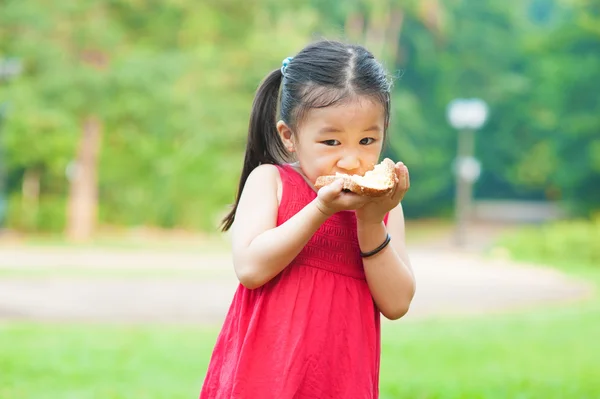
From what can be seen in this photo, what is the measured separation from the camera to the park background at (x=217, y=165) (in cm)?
639

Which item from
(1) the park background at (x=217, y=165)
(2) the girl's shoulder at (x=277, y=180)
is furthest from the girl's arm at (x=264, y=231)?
(1) the park background at (x=217, y=165)

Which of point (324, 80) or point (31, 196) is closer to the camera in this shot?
point (324, 80)

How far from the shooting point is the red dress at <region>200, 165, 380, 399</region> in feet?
6.31

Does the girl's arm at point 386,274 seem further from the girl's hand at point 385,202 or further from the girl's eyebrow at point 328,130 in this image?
the girl's eyebrow at point 328,130

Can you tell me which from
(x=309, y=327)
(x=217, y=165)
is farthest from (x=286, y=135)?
(x=217, y=165)

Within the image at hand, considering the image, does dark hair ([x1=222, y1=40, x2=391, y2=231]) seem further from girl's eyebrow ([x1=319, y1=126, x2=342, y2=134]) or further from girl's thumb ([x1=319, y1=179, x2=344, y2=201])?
girl's thumb ([x1=319, y1=179, x2=344, y2=201])

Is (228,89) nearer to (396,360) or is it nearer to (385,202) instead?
(396,360)

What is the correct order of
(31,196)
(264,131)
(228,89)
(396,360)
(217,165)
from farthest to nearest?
(217,165), (31,196), (228,89), (396,360), (264,131)

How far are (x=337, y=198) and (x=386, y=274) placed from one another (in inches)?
11.0

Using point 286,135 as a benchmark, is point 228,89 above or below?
above

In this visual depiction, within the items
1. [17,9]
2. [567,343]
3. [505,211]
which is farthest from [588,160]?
[567,343]

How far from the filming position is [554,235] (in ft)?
63.9

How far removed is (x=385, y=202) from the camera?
72.7 inches

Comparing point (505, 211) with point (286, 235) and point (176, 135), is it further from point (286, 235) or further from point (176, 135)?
point (286, 235)
